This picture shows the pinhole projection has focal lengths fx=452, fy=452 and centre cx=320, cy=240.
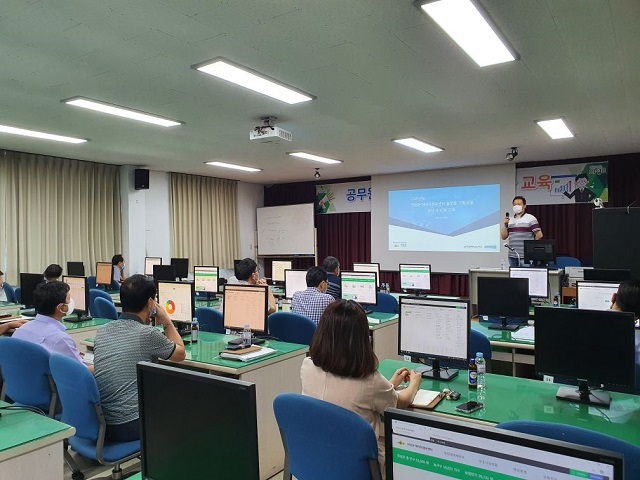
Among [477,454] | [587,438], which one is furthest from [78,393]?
[587,438]

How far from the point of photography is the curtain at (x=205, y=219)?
30.5ft

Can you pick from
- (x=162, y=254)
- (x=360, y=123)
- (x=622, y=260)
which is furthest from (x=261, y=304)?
(x=162, y=254)

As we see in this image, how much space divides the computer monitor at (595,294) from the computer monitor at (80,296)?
15.6 ft

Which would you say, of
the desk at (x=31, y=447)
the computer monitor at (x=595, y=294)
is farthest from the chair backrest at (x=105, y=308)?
the computer monitor at (x=595, y=294)

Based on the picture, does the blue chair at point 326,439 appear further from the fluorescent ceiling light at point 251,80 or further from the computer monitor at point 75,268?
the computer monitor at point 75,268

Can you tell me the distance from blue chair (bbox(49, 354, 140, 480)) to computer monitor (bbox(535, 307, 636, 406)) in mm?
2243

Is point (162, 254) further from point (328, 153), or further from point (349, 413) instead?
point (349, 413)

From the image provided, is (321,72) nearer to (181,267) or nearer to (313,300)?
(313,300)

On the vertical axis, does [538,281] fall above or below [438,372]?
above

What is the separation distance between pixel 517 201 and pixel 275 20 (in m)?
4.66

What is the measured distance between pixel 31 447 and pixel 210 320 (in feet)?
8.27

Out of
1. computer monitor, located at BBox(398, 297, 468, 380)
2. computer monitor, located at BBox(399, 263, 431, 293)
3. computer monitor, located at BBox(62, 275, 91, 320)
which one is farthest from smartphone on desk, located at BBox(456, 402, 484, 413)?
computer monitor, located at BBox(399, 263, 431, 293)

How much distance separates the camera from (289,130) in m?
5.69

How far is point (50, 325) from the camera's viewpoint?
115 inches
